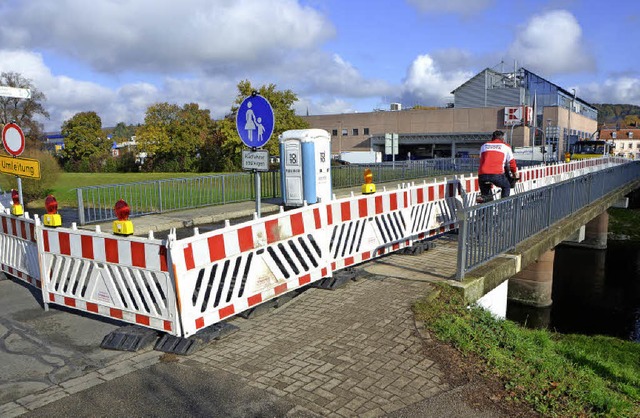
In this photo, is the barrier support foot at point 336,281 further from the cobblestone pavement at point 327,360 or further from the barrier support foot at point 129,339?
the barrier support foot at point 129,339

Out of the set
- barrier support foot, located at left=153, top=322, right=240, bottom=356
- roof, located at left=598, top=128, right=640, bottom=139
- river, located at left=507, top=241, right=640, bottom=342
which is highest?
roof, located at left=598, top=128, right=640, bottom=139

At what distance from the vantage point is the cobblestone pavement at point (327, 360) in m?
3.75

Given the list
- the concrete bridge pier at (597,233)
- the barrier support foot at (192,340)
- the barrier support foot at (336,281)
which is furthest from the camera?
the concrete bridge pier at (597,233)

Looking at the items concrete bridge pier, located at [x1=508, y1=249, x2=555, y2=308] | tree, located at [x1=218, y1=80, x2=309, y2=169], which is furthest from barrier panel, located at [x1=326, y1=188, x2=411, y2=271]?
tree, located at [x1=218, y1=80, x2=309, y2=169]

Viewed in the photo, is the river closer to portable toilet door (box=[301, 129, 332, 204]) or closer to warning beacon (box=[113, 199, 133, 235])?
portable toilet door (box=[301, 129, 332, 204])

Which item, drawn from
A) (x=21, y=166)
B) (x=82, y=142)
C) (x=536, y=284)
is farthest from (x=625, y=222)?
(x=82, y=142)

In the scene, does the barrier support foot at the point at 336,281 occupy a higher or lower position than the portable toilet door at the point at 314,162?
lower

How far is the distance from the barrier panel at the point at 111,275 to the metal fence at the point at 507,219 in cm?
354

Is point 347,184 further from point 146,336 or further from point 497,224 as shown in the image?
point 146,336

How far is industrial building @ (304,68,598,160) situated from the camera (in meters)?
62.0

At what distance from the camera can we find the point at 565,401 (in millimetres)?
3771

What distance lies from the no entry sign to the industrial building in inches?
2115

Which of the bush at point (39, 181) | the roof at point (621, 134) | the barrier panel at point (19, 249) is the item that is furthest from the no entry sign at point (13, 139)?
the roof at point (621, 134)

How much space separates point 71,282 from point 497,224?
578cm
